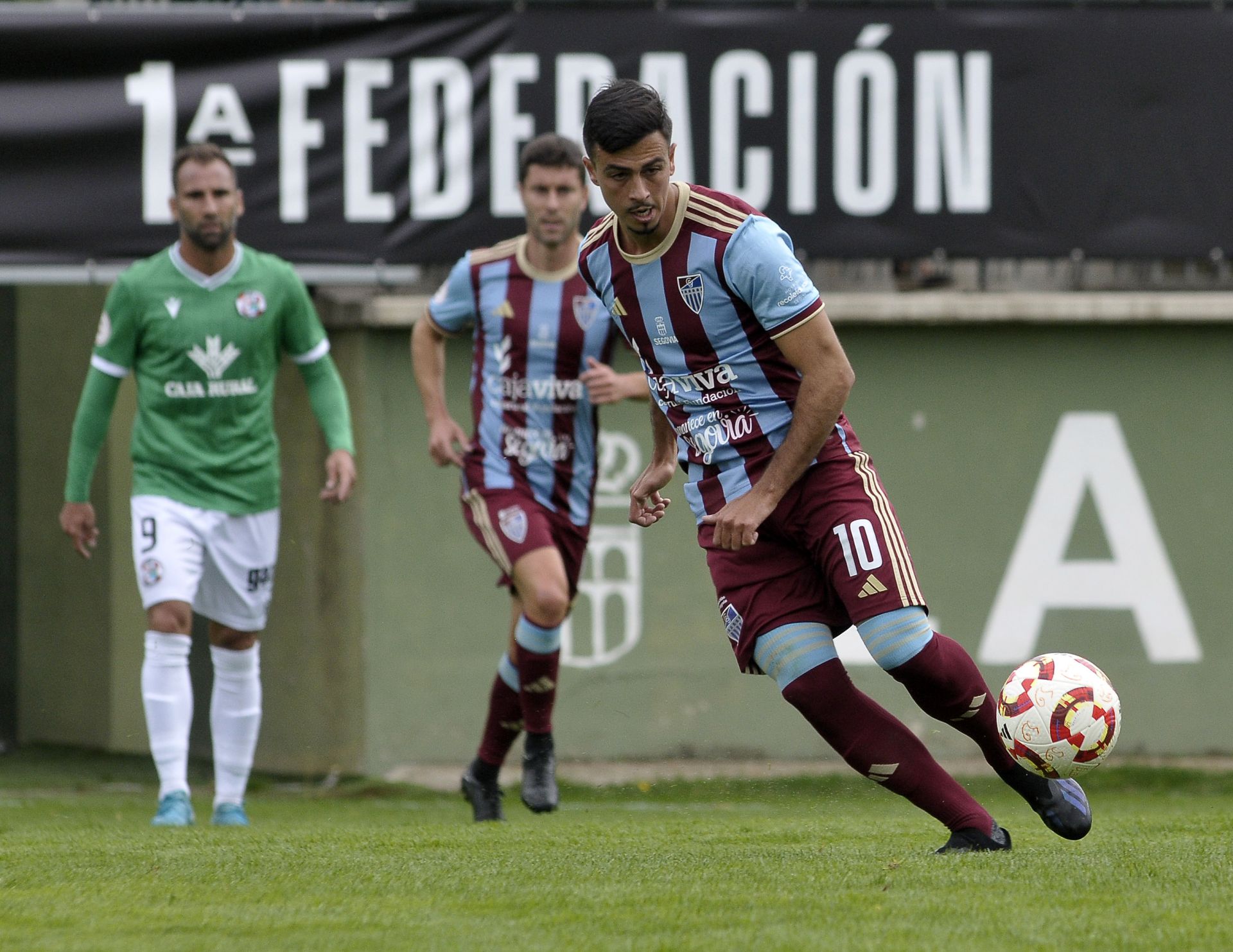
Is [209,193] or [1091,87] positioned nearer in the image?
[209,193]

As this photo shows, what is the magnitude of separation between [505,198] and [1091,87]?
9.88ft

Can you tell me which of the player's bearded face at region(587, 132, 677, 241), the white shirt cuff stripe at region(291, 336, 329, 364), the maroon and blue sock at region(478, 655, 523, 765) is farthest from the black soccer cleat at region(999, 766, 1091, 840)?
the white shirt cuff stripe at region(291, 336, 329, 364)

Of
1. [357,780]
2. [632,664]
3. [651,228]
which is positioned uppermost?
[651,228]

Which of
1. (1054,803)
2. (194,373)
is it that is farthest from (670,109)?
(1054,803)

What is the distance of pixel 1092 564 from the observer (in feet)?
30.1

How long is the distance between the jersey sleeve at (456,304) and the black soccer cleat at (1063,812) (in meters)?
3.34

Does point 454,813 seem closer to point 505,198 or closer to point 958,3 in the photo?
point 505,198

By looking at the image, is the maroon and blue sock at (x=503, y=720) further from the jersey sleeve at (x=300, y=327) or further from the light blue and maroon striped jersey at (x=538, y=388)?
the jersey sleeve at (x=300, y=327)

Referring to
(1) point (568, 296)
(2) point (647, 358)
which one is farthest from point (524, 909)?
(1) point (568, 296)

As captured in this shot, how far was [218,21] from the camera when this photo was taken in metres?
8.96

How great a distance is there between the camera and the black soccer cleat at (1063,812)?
4.82 metres

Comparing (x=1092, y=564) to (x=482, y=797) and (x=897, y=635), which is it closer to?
(x=482, y=797)

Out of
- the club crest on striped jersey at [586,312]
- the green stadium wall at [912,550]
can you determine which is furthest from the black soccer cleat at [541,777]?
the green stadium wall at [912,550]

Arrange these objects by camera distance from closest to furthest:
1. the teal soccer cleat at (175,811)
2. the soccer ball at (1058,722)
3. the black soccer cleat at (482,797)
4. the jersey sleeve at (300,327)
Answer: the soccer ball at (1058,722) < the teal soccer cleat at (175,811) < the black soccer cleat at (482,797) < the jersey sleeve at (300,327)
